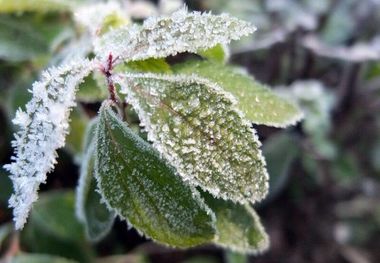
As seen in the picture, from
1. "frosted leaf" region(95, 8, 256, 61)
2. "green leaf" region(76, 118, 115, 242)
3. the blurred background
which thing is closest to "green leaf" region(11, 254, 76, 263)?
the blurred background

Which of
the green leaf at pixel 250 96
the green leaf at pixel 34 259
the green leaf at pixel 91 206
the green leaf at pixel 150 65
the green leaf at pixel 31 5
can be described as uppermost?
the green leaf at pixel 31 5

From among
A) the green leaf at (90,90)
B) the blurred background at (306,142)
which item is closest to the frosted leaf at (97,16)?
the green leaf at (90,90)

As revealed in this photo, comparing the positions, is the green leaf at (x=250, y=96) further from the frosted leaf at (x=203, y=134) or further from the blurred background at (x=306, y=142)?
the blurred background at (x=306, y=142)

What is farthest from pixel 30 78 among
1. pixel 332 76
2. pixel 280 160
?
pixel 332 76

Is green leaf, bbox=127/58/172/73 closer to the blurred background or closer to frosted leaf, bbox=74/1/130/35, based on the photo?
frosted leaf, bbox=74/1/130/35

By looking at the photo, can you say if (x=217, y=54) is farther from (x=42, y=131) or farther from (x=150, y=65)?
(x=42, y=131)

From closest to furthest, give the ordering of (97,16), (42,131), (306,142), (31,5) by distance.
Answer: (42,131) → (97,16) → (31,5) → (306,142)

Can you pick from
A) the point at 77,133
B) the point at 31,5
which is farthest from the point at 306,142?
the point at 31,5
